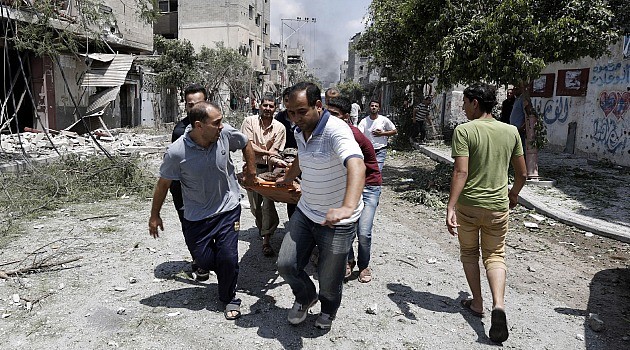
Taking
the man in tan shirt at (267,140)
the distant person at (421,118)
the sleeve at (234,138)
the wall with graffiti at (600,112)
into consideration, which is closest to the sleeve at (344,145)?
the sleeve at (234,138)

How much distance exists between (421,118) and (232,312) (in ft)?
43.4

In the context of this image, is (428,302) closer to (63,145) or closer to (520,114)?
(520,114)

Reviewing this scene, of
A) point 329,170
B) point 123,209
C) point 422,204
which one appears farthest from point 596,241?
point 123,209

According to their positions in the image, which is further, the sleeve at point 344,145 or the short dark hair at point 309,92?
the short dark hair at point 309,92

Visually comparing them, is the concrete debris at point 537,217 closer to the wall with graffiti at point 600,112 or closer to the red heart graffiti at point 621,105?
the wall with graffiti at point 600,112

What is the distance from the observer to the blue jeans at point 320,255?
288 cm

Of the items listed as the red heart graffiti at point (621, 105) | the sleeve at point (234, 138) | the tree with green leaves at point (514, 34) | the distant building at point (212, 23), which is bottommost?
the sleeve at point (234, 138)

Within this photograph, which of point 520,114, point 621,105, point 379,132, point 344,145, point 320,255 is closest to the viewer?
point 344,145

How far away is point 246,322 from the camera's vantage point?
3.35m

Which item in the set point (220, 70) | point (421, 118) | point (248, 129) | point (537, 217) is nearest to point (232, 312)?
point (248, 129)

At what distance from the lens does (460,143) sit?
3.12 metres

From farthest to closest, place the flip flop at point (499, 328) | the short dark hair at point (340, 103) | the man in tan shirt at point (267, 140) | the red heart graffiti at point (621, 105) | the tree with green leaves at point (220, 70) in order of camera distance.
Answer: the tree with green leaves at point (220, 70)
the red heart graffiti at point (621, 105)
the man in tan shirt at point (267, 140)
the short dark hair at point (340, 103)
the flip flop at point (499, 328)

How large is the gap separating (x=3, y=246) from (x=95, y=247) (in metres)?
0.92

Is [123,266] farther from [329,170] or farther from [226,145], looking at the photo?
[329,170]
